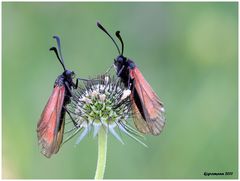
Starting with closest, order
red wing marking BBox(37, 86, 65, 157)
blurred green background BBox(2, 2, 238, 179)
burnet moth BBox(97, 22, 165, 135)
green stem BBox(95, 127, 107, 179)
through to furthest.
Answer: green stem BBox(95, 127, 107, 179) → red wing marking BBox(37, 86, 65, 157) → burnet moth BBox(97, 22, 165, 135) → blurred green background BBox(2, 2, 238, 179)

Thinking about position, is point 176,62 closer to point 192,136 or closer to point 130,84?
point 192,136

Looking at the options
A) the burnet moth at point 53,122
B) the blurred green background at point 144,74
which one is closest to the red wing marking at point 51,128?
the burnet moth at point 53,122

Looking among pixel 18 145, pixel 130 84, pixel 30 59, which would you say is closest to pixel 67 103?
pixel 130 84

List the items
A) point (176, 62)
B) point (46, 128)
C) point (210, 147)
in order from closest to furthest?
1. point (46, 128)
2. point (210, 147)
3. point (176, 62)

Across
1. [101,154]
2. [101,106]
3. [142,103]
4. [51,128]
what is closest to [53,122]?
[51,128]

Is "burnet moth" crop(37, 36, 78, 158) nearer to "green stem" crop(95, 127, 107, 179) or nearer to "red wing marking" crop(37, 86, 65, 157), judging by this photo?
"red wing marking" crop(37, 86, 65, 157)

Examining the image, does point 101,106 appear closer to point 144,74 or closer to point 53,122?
point 53,122

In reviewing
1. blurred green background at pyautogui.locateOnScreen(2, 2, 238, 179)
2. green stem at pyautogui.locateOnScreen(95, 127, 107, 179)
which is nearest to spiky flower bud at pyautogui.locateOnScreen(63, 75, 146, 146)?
green stem at pyautogui.locateOnScreen(95, 127, 107, 179)
